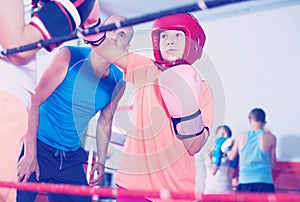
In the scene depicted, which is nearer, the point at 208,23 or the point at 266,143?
the point at 266,143

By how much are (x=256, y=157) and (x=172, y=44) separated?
1.46 m

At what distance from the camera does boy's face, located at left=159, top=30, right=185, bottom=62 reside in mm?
1153

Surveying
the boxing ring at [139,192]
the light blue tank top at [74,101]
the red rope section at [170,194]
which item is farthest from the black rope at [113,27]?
the light blue tank top at [74,101]

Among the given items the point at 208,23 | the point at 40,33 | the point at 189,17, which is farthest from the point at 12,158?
the point at 208,23

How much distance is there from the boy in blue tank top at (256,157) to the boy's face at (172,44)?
1423 mm

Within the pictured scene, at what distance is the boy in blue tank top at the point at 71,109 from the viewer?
54.3 inches

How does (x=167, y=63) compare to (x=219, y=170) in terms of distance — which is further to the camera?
(x=219, y=170)

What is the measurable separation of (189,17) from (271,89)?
2103 millimetres

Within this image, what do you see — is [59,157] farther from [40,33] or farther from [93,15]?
[40,33]

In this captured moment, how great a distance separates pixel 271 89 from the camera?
313 cm

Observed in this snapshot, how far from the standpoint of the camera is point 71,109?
1505 mm

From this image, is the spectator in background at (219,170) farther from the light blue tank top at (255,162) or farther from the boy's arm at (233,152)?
the light blue tank top at (255,162)

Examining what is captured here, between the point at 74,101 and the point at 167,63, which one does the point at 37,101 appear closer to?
the point at 74,101

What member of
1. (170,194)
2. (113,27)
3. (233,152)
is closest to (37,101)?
(113,27)
